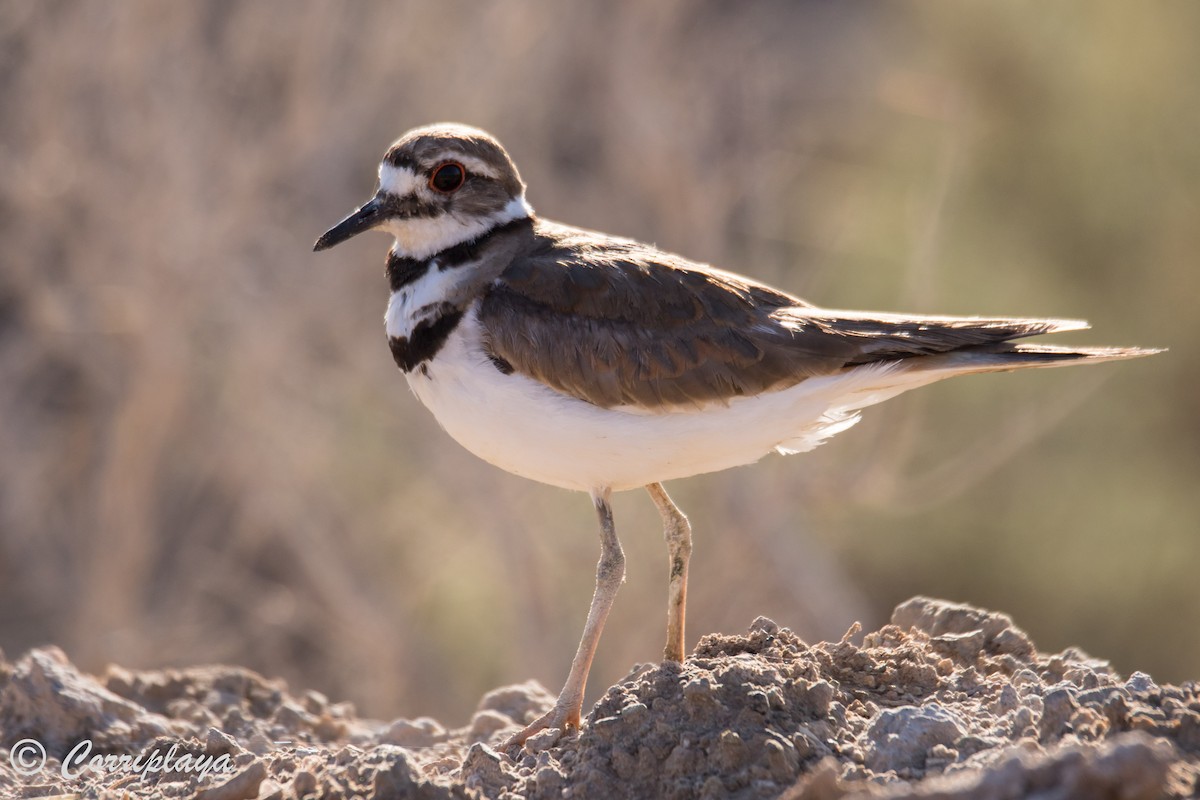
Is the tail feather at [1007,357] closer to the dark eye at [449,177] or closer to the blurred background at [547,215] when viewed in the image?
the dark eye at [449,177]

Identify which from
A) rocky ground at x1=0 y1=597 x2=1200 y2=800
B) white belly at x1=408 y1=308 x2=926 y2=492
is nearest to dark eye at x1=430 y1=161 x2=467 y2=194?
white belly at x1=408 y1=308 x2=926 y2=492

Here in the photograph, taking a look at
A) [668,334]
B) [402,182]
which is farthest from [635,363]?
[402,182]

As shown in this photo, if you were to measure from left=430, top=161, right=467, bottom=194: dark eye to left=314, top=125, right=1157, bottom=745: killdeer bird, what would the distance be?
40 cm

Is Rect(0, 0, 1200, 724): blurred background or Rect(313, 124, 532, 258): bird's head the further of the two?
Rect(0, 0, 1200, 724): blurred background

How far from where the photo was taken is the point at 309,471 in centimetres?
1398

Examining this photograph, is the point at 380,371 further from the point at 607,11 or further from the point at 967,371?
the point at 967,371

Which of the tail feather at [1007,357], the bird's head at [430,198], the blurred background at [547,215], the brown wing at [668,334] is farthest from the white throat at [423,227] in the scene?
the blurred background at [547,215]

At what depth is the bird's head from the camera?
232 inches

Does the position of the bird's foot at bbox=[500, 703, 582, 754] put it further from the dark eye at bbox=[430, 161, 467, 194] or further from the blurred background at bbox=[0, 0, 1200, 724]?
the blurred background at bbox=[0, 0, 1200, 724]

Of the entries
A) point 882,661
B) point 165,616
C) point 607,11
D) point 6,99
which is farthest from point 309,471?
point 882,661

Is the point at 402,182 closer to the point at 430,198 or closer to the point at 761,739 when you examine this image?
the point at 430,198

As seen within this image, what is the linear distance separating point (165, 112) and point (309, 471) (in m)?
3.85

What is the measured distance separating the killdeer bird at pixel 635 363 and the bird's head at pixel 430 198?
24cm

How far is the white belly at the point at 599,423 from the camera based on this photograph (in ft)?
17.6
